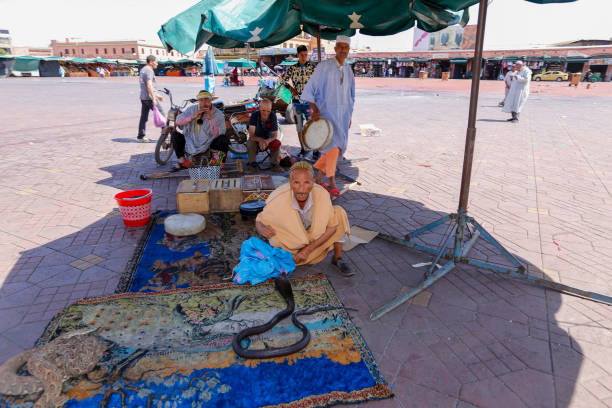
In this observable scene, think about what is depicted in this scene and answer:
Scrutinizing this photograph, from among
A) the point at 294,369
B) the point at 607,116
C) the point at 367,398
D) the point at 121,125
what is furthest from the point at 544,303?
the point at 607,116

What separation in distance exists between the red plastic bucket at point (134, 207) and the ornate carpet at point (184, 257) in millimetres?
125

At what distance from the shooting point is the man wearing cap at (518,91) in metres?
10.5

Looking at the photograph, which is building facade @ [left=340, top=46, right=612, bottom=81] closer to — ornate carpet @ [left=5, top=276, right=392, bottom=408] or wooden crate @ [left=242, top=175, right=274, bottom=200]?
wooden crate @ [left=242, top=175, right=274, bottom=200]

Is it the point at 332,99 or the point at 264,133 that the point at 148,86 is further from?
the point at 332,99

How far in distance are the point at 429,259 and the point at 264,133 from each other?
370 centimetres

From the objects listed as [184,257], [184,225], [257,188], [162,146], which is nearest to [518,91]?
[257,188]

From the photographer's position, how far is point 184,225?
152 inches

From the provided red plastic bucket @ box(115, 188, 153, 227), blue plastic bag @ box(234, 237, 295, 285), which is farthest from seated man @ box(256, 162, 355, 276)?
red plastic bucket @ box(115, 188, 153, 227)

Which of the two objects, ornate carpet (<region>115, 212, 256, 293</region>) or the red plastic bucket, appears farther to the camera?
the red plastic bucket

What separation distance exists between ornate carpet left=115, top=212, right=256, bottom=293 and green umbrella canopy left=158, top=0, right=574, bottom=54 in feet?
6.14

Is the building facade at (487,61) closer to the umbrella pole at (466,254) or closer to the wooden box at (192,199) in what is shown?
the umbrella pole at (466,254)

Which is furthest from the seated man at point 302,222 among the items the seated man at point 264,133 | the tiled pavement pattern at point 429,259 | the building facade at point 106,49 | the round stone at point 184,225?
the building facade at point 106,49

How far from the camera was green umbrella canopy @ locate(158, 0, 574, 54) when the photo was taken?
3.46 meters

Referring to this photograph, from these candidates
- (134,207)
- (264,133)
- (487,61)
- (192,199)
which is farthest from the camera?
(487,61)
